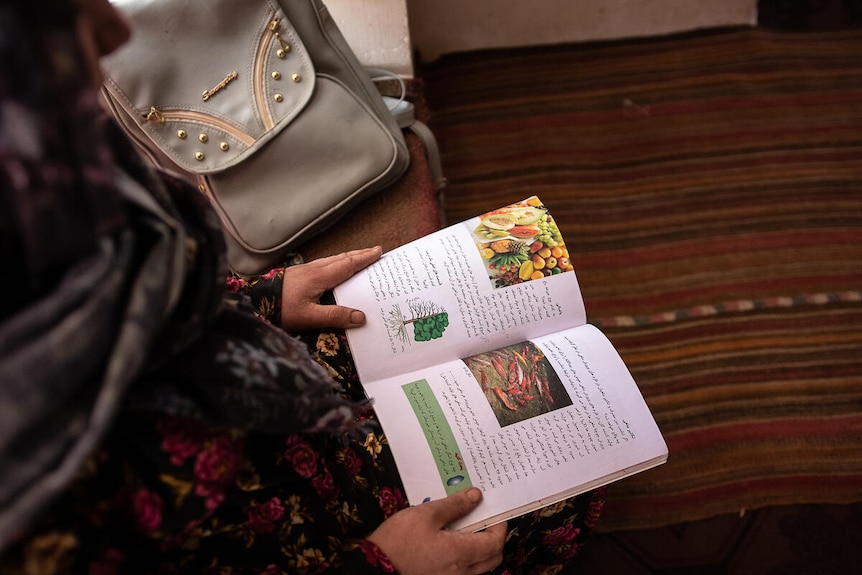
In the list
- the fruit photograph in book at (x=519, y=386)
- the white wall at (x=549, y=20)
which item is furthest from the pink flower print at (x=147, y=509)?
the white wall at (x=549, y=20)

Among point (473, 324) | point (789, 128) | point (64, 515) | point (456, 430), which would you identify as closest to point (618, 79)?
point (789, 128)

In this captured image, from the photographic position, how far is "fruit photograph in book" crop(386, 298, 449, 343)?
66 centimetres

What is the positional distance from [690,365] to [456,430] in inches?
25.6

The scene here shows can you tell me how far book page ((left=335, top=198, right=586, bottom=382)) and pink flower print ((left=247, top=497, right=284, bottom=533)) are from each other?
0.55 ft

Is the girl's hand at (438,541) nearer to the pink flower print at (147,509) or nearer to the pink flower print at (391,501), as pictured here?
the pink flower print at (391,501)

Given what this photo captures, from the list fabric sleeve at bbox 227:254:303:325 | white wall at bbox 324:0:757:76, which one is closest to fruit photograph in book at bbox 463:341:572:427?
fabric sleeve at bbox 227:254:303:325

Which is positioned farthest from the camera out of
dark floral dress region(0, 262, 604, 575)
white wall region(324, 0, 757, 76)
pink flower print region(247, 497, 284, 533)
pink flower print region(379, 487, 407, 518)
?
white wall region(324, 0, 757, 76)

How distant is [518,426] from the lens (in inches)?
24.3

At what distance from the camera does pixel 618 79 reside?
137cm

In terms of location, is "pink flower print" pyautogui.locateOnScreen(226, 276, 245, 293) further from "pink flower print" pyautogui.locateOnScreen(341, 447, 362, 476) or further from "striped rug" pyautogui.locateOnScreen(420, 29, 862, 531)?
"striped rug" pyautogui.locateOnScreen(420, 29, 862, 531)

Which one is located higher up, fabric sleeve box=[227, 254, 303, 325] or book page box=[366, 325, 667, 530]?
fabric sleeve box=[227, 254, 303, 325]

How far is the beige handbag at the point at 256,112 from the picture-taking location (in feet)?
2.28

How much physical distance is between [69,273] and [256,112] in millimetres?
460

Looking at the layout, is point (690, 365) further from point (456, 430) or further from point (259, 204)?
point (259, 204)
